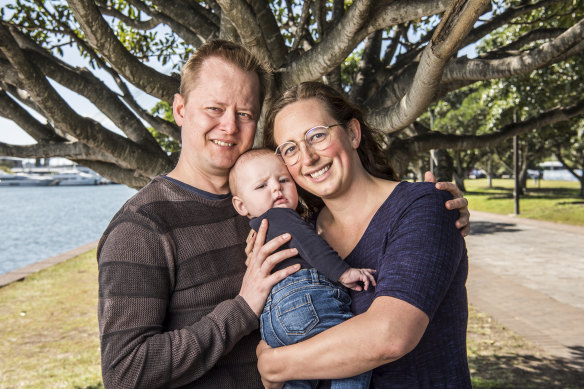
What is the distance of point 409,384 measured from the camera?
Result: 6.22 ft

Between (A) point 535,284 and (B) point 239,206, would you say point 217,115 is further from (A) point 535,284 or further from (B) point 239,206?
(A) point 535,284

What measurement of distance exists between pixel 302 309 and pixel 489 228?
1842cm

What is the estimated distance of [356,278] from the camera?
1.98 m

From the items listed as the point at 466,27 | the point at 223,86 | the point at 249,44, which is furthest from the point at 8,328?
the point at 466,27

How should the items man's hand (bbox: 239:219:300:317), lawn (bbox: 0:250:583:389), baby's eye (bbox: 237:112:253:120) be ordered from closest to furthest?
man's hand (bbox: 239:219:300:317) < baby's eye (bbox: 237:112:253:120) < lawn (bbox: 0:250:583:389)

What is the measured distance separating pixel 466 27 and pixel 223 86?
123cm

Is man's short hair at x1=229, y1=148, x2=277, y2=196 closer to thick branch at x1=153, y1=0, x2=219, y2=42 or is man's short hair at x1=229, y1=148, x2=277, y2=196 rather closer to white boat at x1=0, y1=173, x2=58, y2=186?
thick branch at x1=153, y1=0, x2=219, y2=42

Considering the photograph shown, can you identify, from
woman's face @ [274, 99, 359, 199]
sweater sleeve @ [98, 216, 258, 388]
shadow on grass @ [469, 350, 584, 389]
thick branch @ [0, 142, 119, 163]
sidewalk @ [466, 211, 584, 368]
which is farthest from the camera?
sidewalk @ [466, 211, 584, 368]

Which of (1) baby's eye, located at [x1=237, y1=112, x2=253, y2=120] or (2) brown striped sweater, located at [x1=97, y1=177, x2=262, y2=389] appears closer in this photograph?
(2) brown striped sweater, located at [x1=97, y1=177, x2=262, y2=389]

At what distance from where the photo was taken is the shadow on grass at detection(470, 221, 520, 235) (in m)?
17.8

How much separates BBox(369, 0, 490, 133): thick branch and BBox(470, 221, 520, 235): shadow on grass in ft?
47.4

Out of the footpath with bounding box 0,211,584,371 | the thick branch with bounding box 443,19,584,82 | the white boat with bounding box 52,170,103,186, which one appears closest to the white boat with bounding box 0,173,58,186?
the white boat with bounding box 52,170,103,186

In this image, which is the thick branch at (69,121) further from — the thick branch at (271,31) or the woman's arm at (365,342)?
the woman's arm at (365,342)

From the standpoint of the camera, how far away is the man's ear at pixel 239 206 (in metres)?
2.44
